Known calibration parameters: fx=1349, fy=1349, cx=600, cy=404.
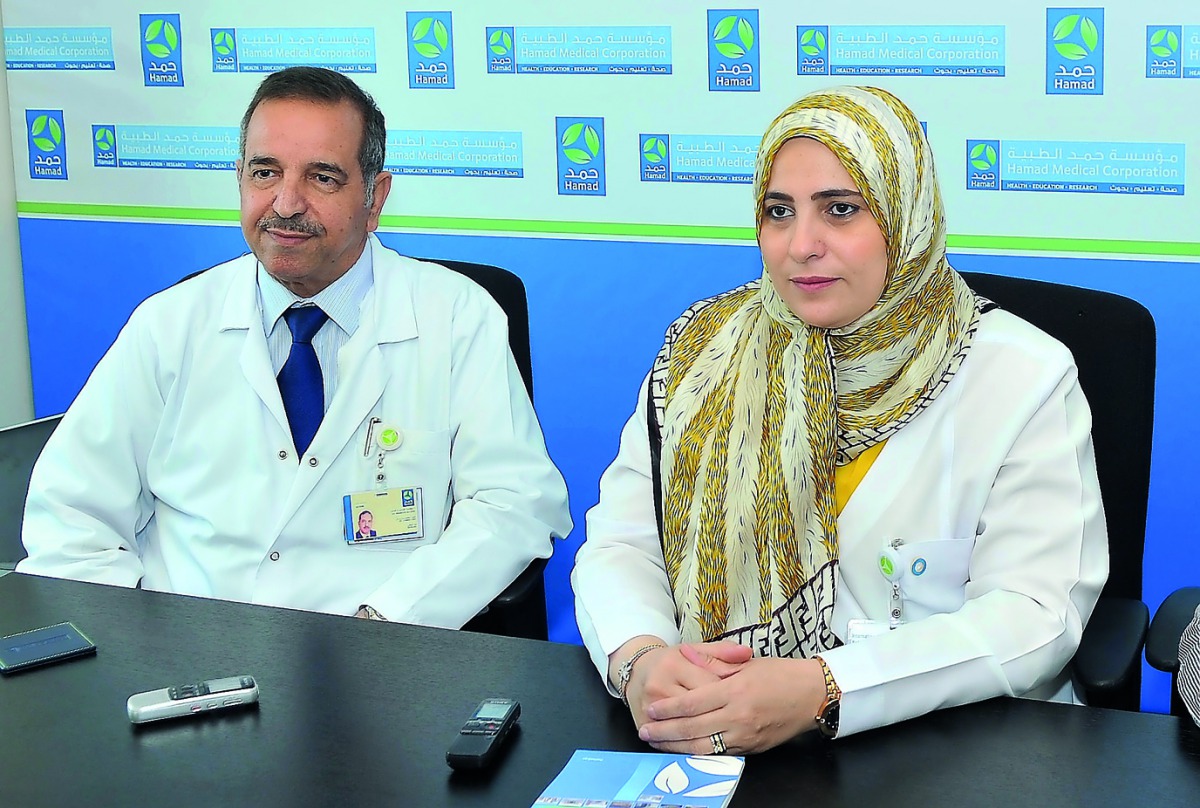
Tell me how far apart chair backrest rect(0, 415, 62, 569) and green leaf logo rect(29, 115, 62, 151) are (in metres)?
1.37

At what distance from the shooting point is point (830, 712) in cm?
146

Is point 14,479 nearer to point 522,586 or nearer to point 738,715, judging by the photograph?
point 522,586

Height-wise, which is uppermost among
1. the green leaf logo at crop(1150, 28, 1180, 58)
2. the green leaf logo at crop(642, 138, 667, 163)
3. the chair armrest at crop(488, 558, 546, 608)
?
the green leaf logo at crop(1150, 28, 1180, 58)

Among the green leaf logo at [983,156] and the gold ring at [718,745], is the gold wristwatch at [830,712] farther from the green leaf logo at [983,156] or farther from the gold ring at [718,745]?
the green leaf logo at [983,156]

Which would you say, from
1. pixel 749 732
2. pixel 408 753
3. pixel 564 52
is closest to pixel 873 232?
pixel 749 732

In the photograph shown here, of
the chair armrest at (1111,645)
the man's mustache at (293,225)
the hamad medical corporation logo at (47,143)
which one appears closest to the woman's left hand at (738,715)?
the chair armrest at (1111,645)

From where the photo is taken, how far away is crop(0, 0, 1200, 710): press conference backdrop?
295 centimetres

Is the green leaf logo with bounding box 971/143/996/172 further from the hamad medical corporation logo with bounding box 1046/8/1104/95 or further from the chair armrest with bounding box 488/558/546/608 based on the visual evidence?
the chair armrest with bounding box 488/558/546/608

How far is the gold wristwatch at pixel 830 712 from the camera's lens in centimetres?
146

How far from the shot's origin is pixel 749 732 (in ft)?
4.74

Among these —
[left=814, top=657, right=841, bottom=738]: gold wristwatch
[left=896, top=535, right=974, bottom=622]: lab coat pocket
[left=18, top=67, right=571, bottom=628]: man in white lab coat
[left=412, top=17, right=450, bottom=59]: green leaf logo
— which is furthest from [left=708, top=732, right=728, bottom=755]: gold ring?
[left=412, top=17, right=450, bottom=59]: green leaf logo

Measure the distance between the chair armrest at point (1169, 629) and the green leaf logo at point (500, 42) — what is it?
86.4 inches

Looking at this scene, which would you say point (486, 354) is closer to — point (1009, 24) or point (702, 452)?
point (702, 452)

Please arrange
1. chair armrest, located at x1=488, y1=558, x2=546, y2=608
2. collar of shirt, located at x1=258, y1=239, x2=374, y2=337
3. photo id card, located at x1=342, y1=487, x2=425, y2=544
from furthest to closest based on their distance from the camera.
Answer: collar of shirt, located at x1=258, y1=239, x2=374, y2=337, photo id card, located at x1=342, y1=487, x2=425, y2=544, chair armrest, located at x1=488, y1=558, x2=546, y2=608
